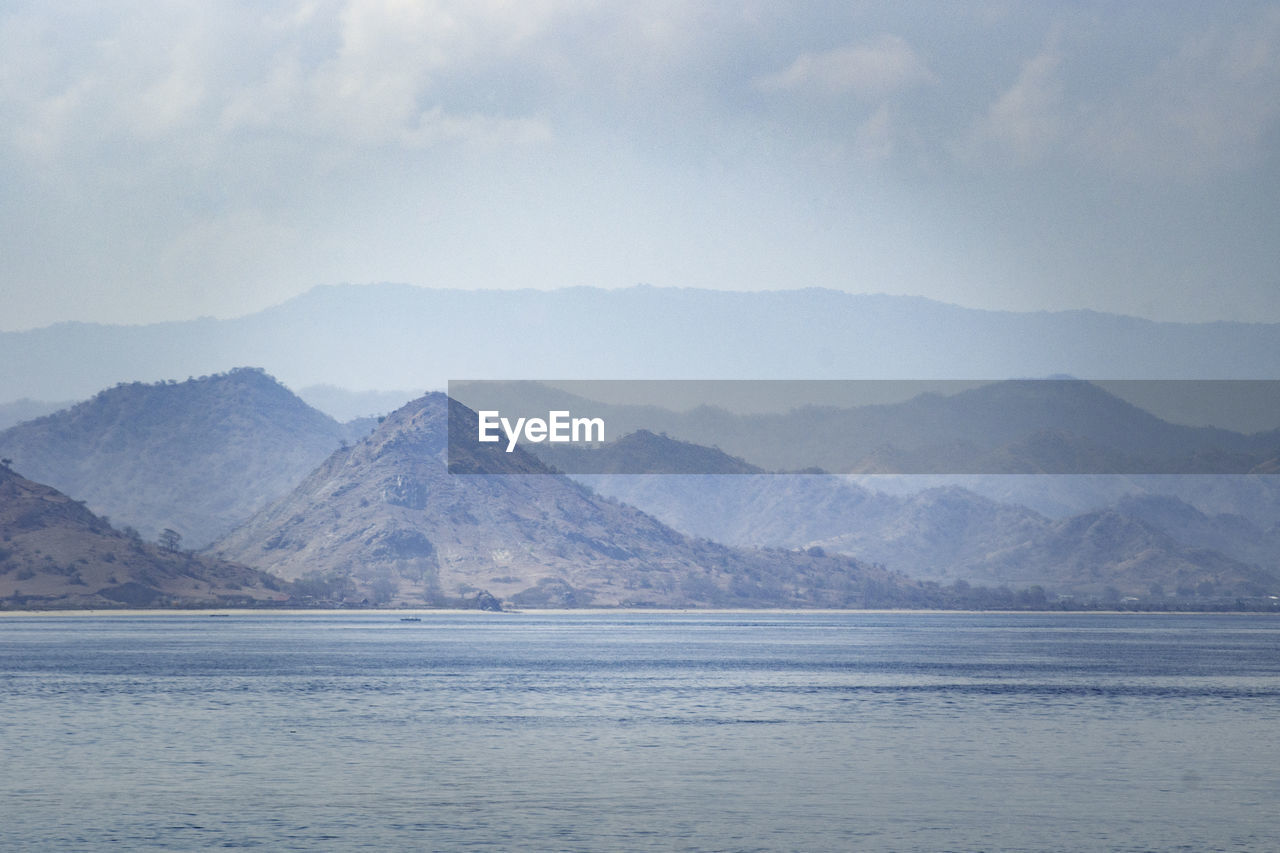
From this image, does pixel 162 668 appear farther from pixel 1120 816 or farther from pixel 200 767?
pixel 1120 816

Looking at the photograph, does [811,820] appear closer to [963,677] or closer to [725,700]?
[725,700]

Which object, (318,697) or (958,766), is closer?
(958,766)

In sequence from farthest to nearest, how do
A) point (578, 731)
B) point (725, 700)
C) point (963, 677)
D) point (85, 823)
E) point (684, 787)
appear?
point (963, 677), point (725, 700), point (578, 731), point (684, 787), point (85, 823)

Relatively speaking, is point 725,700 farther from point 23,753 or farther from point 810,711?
point 23,753

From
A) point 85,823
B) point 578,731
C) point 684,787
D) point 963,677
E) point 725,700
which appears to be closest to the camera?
point 85,823

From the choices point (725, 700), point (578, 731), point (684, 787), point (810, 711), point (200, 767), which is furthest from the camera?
point (725, 700)

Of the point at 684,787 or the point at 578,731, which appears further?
the point at 578,731

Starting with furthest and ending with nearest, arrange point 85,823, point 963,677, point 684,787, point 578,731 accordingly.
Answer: point 963,677, point 578,731, point 684,787, point 85,823

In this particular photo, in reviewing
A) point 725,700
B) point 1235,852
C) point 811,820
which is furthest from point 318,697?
point 1235,852

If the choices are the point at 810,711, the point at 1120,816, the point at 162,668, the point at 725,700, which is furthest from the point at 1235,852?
the point at 162,668
